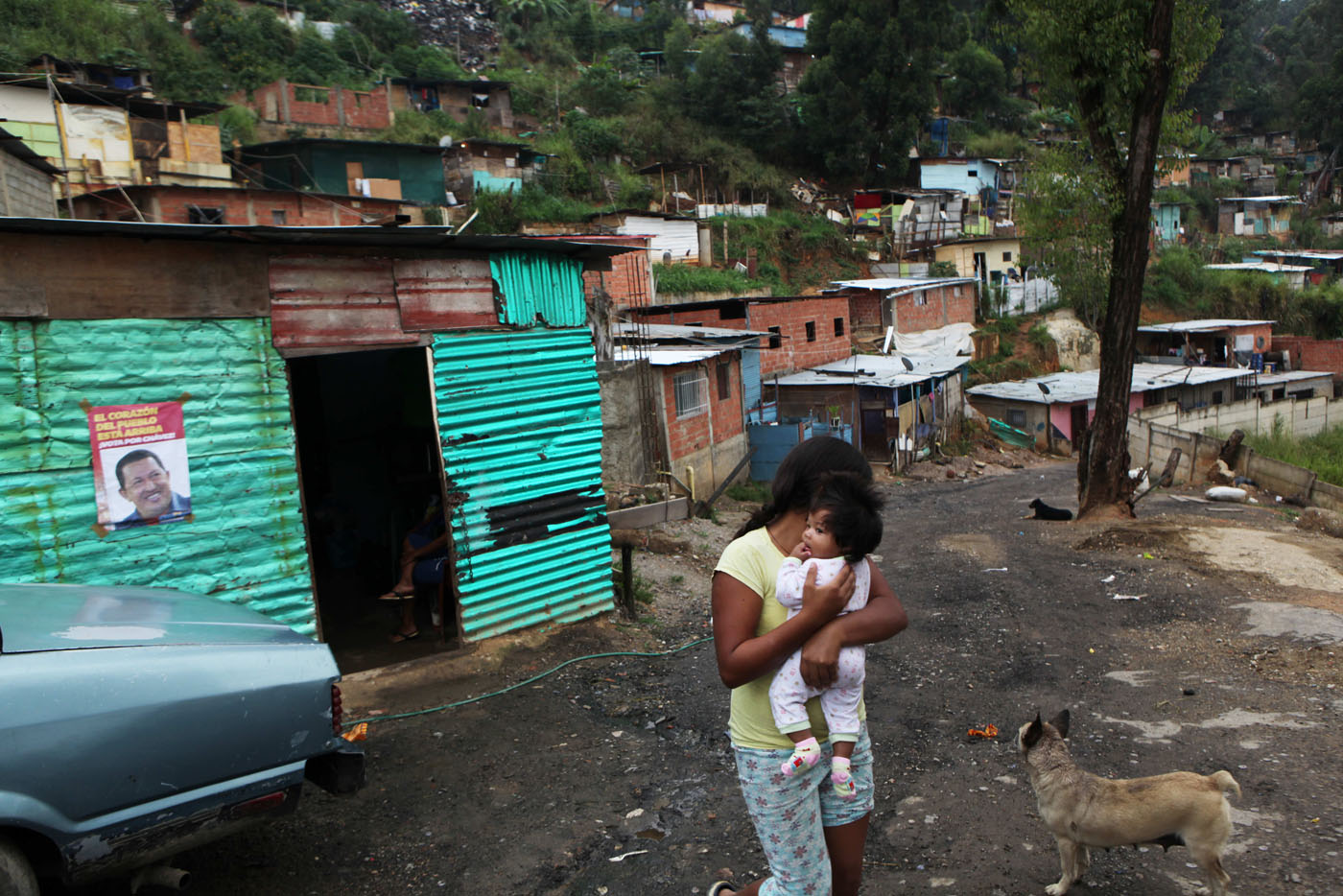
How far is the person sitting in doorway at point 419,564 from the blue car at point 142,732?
331 centimetres

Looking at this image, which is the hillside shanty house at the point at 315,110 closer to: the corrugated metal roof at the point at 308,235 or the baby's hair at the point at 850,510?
the corrugated metal roof at the point at 308,235

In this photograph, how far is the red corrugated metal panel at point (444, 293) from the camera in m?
6.45

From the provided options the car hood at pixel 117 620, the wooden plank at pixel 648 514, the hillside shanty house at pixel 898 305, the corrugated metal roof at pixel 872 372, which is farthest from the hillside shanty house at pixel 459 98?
the car hood at pixel 117 620

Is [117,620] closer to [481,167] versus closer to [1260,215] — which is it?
[481,167]

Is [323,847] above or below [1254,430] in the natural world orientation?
above

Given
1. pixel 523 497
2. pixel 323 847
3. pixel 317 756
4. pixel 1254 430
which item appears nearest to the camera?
pixel 317 756

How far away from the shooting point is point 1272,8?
79.8m

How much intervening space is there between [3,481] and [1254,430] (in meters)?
27.5

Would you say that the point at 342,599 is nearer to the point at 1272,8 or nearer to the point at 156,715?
the point at 156,715

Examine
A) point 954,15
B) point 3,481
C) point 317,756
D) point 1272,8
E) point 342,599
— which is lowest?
point 342,599

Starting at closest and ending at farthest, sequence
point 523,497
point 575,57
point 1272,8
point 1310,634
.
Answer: point 1310,634 → point 523,497 → point 575,57 → point 1272,8

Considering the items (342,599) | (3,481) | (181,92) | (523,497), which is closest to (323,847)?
(3,481)

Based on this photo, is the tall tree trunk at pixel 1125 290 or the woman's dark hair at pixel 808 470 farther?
the tall tree trunk at pixel 1125 290

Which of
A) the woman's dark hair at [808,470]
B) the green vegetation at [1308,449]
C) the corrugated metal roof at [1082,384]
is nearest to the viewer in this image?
the woman's dark hair at [808,470]
